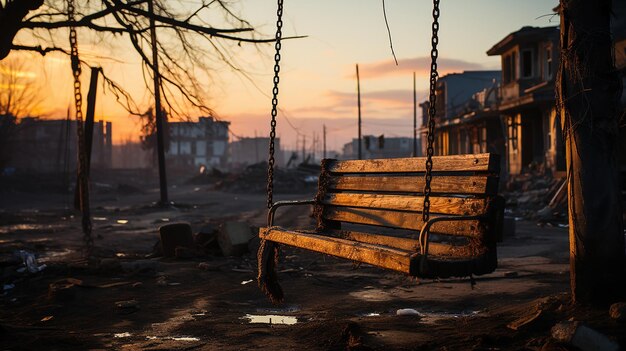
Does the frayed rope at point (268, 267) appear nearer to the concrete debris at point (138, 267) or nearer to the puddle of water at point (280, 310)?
the puddle of water at point (280, 310)

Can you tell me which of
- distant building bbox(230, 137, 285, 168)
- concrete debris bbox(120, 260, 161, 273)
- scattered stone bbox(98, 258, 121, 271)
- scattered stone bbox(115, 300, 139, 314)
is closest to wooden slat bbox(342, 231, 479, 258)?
scattered stone bbox(115, 300, 139, 314)

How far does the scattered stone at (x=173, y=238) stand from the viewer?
11578 mm

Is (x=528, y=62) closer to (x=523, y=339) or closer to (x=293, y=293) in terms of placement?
(x=293, y=293)

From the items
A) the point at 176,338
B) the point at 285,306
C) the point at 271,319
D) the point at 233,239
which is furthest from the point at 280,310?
the point at 233,239

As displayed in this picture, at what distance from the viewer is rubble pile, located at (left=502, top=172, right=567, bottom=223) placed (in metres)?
19.7

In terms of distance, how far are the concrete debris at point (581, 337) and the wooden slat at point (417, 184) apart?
0.96 metres

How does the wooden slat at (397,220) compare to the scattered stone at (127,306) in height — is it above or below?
above

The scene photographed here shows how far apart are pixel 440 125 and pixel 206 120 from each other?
42061mm

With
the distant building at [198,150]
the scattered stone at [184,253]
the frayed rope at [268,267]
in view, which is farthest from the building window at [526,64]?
the distant building at [198,150]

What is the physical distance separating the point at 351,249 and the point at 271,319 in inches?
97.0

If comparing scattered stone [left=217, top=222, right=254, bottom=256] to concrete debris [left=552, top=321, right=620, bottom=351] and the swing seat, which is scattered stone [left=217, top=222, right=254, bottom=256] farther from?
concrete debris [left=552, top=321, right=620, bottom=351]

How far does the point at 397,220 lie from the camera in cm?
527

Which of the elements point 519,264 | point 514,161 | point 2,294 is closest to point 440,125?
point 514,161

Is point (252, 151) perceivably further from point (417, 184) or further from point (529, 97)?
point (417, 184)
